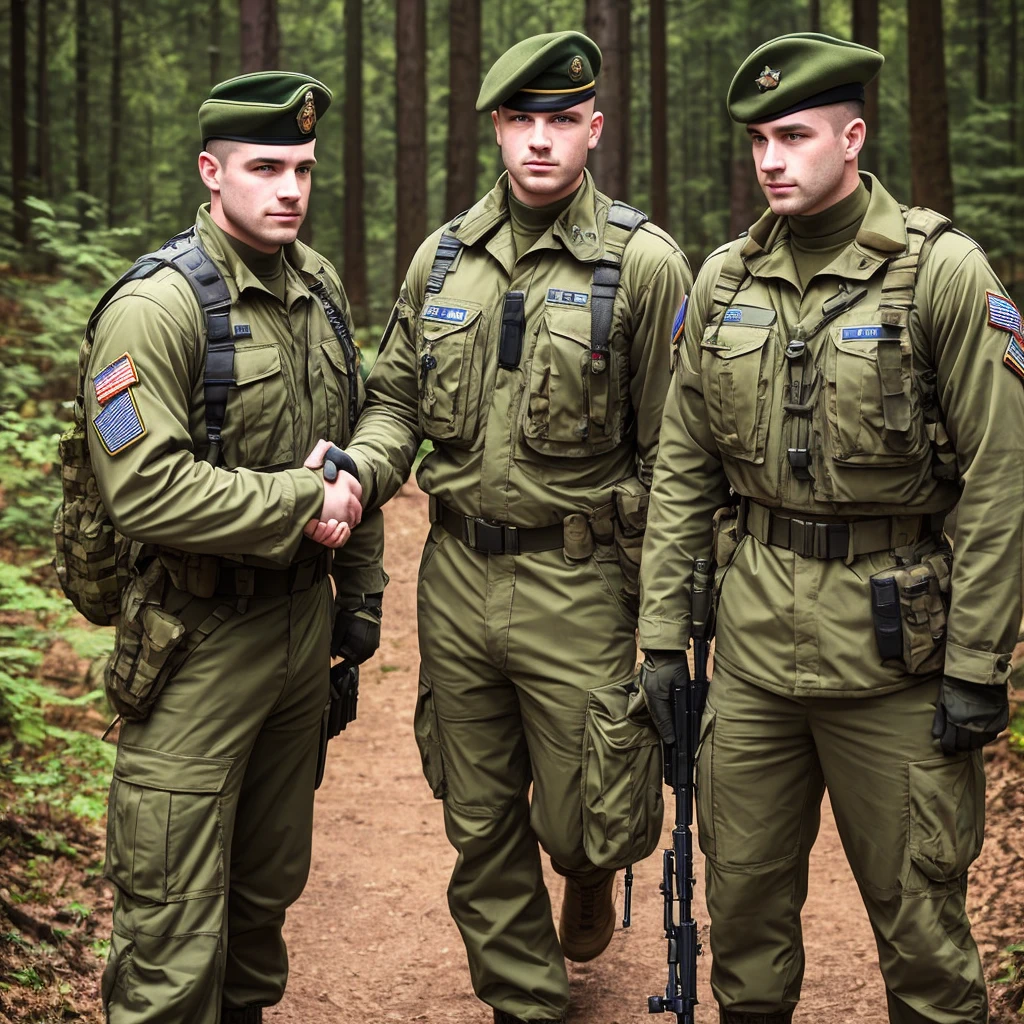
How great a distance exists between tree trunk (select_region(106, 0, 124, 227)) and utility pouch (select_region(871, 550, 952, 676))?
2330cm

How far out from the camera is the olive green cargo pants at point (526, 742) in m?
4.41

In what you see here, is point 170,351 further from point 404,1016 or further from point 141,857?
point 404,1016

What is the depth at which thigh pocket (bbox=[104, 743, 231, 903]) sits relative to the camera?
3.88 meters

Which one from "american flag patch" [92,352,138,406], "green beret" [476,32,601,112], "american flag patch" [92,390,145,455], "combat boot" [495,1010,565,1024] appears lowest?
"combat boot" [495,1010,565,1024]

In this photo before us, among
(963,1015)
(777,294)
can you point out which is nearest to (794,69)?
(777,294)

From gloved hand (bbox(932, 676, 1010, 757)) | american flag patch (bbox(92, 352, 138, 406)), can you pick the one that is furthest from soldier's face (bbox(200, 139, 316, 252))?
gloved hand (bbox(932, 676, 1010, 757))

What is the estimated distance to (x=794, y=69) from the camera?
3742 mm

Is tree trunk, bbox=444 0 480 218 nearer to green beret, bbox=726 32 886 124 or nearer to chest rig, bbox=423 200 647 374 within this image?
chest rig, bbox=423 200 647 374

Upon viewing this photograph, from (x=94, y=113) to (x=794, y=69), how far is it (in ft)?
101

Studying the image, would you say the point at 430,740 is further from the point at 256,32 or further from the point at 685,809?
the point at 256,32

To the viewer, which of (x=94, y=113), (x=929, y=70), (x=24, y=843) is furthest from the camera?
(x=94, y=113)

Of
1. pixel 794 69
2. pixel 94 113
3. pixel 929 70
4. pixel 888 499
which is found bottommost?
pixel 888 499

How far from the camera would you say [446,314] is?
4.53 meters

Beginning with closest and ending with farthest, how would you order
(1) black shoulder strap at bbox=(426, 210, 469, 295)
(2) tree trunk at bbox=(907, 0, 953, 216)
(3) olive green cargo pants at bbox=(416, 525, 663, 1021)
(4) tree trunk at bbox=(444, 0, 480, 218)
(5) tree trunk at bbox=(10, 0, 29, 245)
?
(3) olive green cargo pants at bbox=(416, 525, 663, 1021) < (1) black shoulder strap at bbox=(426, 210, 469, 295) < (2) tree trunk at bbox=(907, 0, 953, 216) < (4) tree trunk at bbox=(444, 0, 480, 218) < (5) tree trunk at bbox=(10, 0, 29, 245)
